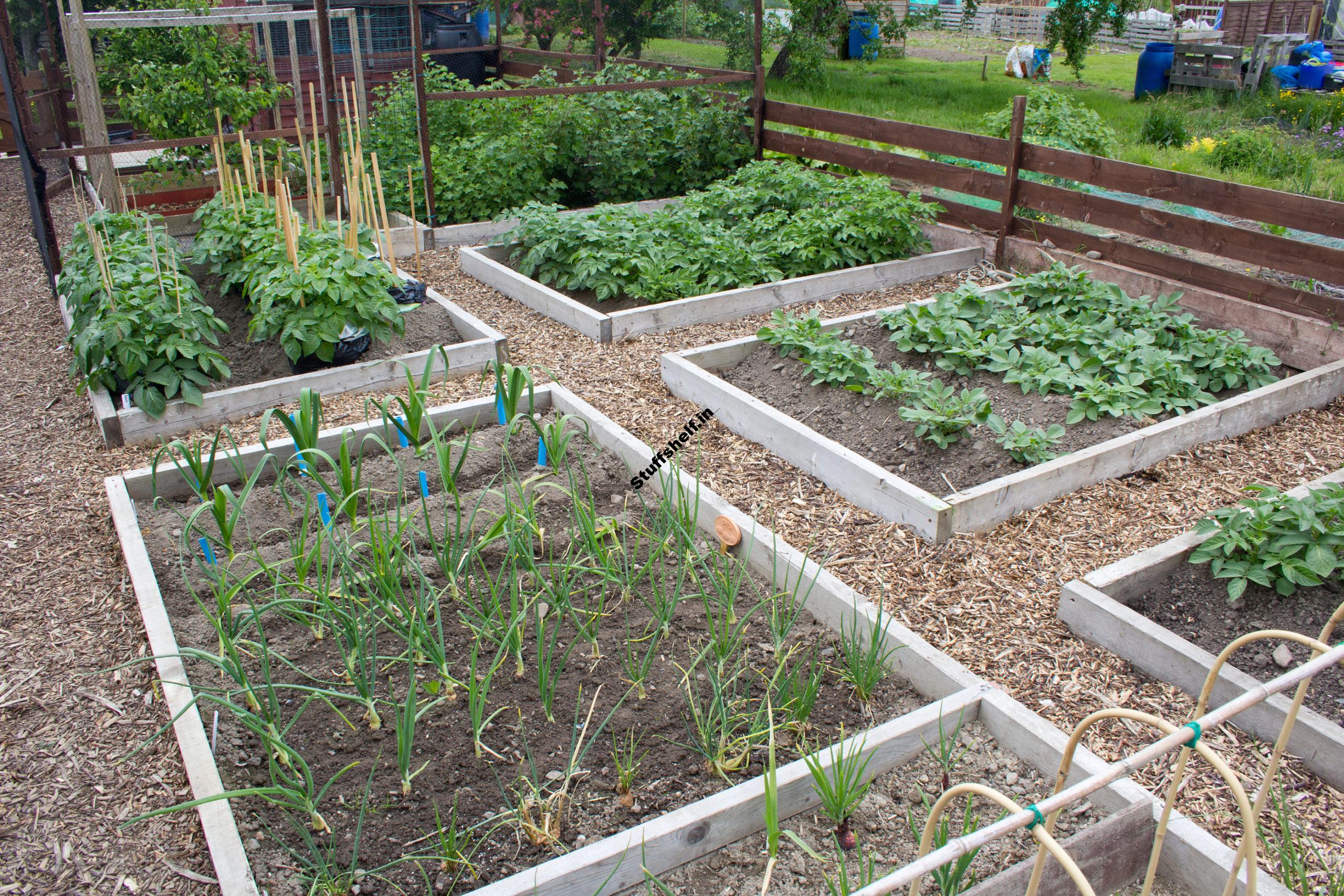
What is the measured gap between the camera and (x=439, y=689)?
291cm

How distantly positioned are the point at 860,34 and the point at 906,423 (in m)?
19.1

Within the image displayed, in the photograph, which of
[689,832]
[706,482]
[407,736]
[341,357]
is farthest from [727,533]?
[341,357]

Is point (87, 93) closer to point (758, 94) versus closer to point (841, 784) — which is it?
point (758, 94)

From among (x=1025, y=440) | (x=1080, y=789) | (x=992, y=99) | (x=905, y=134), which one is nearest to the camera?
(x=1080, y=789)

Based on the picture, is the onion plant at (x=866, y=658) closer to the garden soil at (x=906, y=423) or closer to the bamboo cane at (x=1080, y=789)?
the bamboo cane at (x=1080, y=789)

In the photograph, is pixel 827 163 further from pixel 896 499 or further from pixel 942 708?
pixel 942 708

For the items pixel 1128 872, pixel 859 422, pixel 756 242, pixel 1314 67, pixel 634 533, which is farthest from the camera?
pixel 1314 67

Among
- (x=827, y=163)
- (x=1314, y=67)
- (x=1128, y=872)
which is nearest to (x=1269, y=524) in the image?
(x=1128, y=872)

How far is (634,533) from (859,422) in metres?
1.39

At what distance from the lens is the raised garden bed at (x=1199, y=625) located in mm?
2758

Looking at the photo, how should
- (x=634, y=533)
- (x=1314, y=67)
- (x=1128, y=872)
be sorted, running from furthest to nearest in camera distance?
1. (x=1314, y=67)
2. (x=634, y=533)
3. (x=1128, y=872)

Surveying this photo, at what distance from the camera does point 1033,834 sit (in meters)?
1.60

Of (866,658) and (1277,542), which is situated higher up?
(1277,542)

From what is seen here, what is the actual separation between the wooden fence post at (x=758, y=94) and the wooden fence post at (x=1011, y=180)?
2.60 meters
